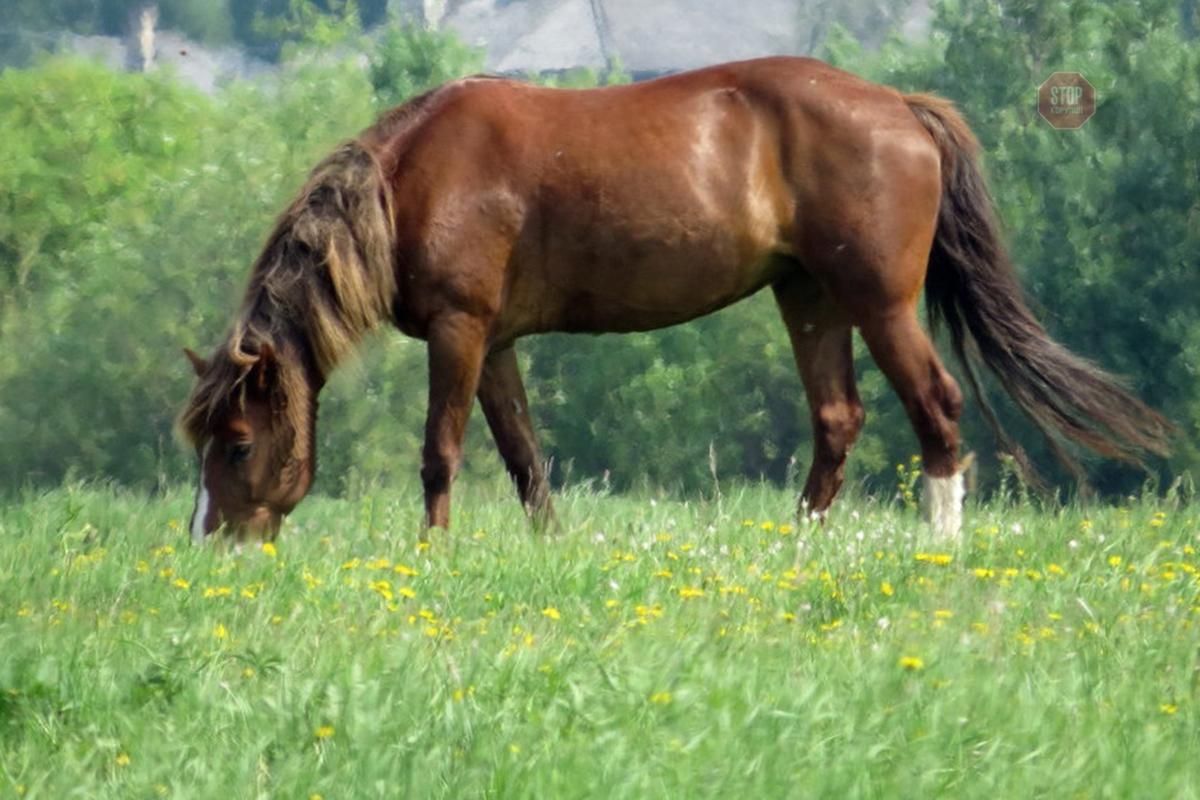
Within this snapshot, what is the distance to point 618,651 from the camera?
5.04 metres

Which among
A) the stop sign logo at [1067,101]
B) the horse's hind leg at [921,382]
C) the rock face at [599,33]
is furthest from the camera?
the rock face at [599,33]

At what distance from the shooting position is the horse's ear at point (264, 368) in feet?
27.6

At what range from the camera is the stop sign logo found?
148 ft

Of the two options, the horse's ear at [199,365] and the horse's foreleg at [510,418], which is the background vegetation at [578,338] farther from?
the horse's ear at [199,365]

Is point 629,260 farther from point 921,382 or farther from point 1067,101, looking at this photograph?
point 1067,101

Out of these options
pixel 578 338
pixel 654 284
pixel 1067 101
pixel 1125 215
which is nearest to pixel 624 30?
pixel 578 338

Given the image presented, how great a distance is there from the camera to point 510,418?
9312 millimetres

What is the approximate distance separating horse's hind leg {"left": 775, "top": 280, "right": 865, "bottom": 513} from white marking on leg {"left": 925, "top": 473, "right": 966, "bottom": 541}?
57 cm

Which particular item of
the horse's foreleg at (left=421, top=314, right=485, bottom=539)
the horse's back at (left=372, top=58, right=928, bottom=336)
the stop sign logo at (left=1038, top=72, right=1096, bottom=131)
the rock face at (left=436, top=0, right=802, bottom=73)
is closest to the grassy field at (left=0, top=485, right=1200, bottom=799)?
the horse's foreleg at (left=421, top=314, right=485, bottom=539)

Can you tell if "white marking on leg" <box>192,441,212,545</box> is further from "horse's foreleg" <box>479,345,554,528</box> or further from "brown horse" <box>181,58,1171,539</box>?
"horse's foreleg" <box>479,345,554,528</box>

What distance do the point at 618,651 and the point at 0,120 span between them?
58623mm

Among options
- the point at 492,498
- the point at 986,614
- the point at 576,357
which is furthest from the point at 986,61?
the point at 986,614

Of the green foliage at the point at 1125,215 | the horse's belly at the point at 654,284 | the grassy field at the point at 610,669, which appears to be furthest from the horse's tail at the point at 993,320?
the green foliage at the point at 1125,215

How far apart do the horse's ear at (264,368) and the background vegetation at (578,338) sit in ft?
95.7
